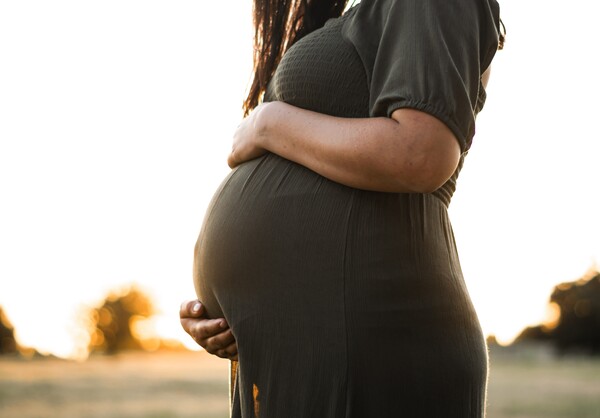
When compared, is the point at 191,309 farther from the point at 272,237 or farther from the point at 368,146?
the point at 368,146

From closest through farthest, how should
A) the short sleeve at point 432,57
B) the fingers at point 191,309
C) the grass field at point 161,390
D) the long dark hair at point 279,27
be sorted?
the short sleeve at point 432,57 → the fingers at point 191,309 → the long dark hair at point 279,27 → the grass field at point 161,390

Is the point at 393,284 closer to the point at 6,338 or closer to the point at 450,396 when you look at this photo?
the point at 450,396

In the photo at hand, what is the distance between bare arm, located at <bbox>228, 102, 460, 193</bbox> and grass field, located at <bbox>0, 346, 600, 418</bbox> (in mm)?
8704

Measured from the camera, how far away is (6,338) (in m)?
24.4

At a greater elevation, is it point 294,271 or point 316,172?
point 316,172

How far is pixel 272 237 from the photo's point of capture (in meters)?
1.58

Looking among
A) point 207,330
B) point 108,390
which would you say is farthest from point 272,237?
point 108,390

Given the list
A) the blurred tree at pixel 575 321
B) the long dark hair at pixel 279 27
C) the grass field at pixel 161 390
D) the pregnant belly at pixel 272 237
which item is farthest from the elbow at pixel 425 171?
the blurred tree at pixel 575 321

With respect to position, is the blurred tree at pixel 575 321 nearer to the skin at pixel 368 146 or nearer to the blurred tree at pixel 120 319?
the blurred tree at pixel 120 319

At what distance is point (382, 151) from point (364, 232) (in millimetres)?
161

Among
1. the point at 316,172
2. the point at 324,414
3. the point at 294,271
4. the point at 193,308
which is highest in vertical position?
the point at 316,172

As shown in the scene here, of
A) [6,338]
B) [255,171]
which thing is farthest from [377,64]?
[6,338]

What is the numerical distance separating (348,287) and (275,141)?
0.35m

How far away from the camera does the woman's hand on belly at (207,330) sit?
1.72m
